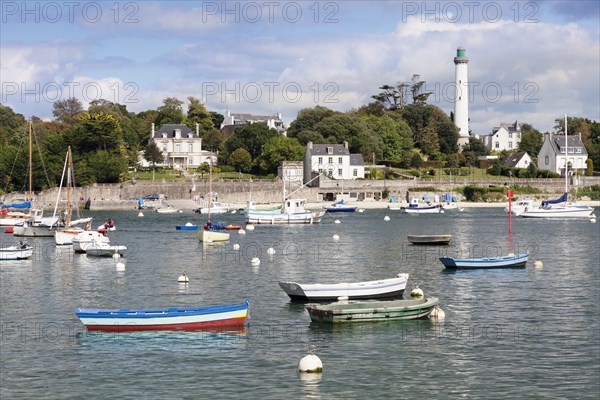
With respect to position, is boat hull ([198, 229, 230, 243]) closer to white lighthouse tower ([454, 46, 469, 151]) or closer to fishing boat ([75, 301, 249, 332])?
fishing boat ([75, 301, 249, 332])

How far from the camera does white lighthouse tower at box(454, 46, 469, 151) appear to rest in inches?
7082

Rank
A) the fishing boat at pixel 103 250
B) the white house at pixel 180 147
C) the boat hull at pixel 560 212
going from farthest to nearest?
the white house at pixel 180 147 → the boat hull at pixel 560 212 → the fishing boat at pixel 103 250

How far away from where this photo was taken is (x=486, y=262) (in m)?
59.2

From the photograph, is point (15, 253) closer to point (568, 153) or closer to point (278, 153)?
point (278, 153)

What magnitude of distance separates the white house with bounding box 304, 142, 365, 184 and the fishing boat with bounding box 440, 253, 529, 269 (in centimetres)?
9370

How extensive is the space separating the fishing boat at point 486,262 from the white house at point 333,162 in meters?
93.7

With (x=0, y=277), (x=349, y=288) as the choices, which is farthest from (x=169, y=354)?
(x=0, y=277)

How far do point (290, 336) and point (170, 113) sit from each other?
496 ft

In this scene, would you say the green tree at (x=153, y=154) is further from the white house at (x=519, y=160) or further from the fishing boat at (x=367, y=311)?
the fishing boat at (x=367, y=311)

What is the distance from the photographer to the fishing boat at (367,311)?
39.6 metres

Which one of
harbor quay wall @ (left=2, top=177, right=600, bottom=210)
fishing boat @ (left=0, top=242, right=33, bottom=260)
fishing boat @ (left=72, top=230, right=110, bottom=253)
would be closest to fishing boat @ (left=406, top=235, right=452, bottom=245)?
fishing boat @ (left=72, top=230, right=110, bottom=253)

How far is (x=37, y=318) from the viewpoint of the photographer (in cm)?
4200

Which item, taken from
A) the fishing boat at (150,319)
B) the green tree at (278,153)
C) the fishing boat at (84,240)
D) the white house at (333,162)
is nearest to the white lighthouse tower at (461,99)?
the white house at (333,162)

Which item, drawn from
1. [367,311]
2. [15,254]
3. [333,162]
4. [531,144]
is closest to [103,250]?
[15,254]
